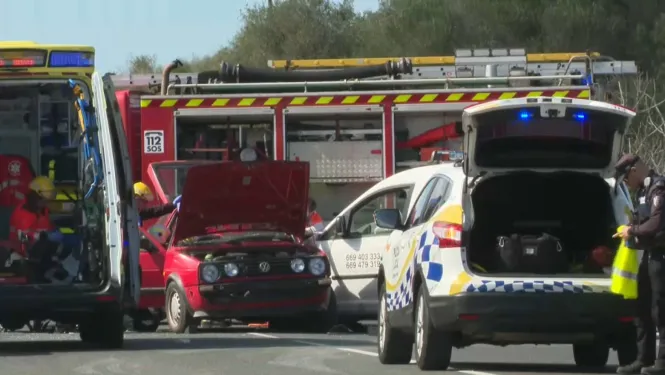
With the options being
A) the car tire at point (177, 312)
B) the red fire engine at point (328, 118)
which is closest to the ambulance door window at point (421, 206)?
the car tire at point (177, 312)

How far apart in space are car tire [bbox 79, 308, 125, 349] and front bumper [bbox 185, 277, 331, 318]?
1.65m

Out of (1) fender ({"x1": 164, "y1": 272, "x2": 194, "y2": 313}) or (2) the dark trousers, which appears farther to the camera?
(1) fender ({"x1": 164, "y1": 272, "x2": 194, "y2": 313})

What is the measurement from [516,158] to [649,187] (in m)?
0.96

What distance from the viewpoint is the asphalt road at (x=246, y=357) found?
11.9m

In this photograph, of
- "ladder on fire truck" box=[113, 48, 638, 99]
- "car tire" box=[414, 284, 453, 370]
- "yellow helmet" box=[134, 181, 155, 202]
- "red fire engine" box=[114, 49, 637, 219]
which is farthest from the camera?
"ladder on fire truck" box=[113, 48, 638, 99]

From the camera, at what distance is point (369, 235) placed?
54.1ft

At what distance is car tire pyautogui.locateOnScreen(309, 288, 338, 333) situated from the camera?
16438 millimetres

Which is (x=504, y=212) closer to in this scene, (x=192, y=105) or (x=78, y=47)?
(x=78, y=47)

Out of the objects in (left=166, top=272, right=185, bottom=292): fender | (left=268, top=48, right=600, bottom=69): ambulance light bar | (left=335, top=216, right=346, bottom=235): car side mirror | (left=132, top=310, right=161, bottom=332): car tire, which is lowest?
(left=132, top=310, right=161, bottom=332): car tire

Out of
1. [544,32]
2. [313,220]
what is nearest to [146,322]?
[313,220]

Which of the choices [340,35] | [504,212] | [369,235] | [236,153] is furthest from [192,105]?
[340,35]

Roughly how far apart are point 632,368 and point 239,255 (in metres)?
5.81

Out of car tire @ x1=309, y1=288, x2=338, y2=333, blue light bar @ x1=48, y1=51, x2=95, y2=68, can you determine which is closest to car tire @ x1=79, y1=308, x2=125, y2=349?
blue light bar @ x1=48, y1=51, x2=95, y2=68

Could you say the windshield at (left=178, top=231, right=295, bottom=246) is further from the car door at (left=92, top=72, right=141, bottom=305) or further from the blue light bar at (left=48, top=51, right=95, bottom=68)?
the blue light bar at (left=48, top=51, right=95, bottom=68)
